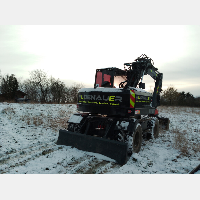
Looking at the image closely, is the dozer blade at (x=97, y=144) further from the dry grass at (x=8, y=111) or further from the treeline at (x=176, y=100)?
the treeline at (x=176, y=100)

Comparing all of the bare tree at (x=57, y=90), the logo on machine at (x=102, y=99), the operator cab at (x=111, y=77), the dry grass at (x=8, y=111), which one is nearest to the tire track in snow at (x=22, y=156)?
the logo on machine at (x=102, y=99)

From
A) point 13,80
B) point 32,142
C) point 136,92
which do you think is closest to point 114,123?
point 136,92

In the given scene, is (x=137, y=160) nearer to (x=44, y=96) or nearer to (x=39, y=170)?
(x=39, y=170)

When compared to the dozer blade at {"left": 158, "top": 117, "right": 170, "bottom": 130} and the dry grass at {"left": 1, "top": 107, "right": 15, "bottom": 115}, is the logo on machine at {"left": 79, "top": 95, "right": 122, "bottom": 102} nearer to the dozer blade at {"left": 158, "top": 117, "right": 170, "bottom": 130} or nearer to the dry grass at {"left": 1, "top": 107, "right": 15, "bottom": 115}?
the dozer blade at {"left": 158, "top": 117, "right": 170, "bottom": 130}

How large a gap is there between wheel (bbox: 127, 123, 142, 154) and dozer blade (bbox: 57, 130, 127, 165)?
525 millimetres

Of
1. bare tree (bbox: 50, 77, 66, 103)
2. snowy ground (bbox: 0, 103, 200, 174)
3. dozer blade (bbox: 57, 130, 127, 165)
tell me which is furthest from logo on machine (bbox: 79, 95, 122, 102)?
bare tree (bbox: 50, 77, 66, 103)

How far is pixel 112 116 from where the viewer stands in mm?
6016

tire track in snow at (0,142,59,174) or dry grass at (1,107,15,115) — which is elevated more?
dry grass at (1,107,15,115)

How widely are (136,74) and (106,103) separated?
216 cm

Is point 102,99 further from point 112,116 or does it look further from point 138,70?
point 138,70

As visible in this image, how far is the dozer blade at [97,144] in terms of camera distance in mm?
4762

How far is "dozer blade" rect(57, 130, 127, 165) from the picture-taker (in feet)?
15.6

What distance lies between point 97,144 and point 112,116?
1232mm

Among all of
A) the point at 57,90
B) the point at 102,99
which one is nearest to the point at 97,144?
the point at 102,99
